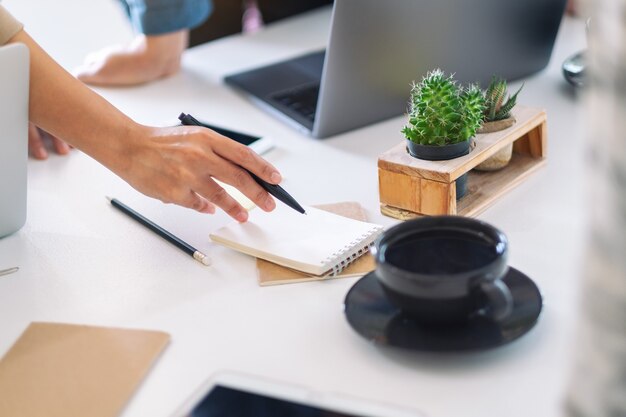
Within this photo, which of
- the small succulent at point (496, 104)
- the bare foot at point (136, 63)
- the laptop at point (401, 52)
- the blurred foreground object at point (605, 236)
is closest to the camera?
the blurred foreground object at point (605, 236)

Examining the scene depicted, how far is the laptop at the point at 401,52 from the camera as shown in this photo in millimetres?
1100

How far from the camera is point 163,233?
98cm

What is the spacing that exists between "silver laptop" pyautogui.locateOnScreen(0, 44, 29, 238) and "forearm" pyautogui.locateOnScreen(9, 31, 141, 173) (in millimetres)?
57

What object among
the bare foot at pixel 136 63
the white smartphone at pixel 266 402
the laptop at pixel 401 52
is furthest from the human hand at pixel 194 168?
the bare foot at pixel 136 63

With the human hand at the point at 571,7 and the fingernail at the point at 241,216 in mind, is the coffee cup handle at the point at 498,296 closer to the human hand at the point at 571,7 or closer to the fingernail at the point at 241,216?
the fingernail at the point at 241,216

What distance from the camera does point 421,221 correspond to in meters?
0.76

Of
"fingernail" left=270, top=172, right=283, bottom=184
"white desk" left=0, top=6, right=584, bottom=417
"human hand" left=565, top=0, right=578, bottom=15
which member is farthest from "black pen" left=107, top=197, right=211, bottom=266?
"human hand" left=565, top=0, right=578, bottom=15

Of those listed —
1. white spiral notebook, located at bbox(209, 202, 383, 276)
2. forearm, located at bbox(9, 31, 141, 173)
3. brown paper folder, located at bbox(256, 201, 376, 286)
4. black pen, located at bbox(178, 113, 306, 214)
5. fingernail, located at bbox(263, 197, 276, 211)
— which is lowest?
brown paper folder, located at bbox(256, 201, 376, 286)

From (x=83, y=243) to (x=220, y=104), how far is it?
43 cm

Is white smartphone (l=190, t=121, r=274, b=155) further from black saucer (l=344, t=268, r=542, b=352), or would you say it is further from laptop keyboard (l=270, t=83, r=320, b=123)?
black saucer (l=344, t=268, r=542, b=352)

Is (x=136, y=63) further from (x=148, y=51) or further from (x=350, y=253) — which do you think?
(x=350, y=253)

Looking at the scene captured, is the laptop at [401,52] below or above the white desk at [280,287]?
above

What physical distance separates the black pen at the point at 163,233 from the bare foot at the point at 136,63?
0.43m

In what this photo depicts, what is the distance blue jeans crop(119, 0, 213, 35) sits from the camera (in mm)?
1468
